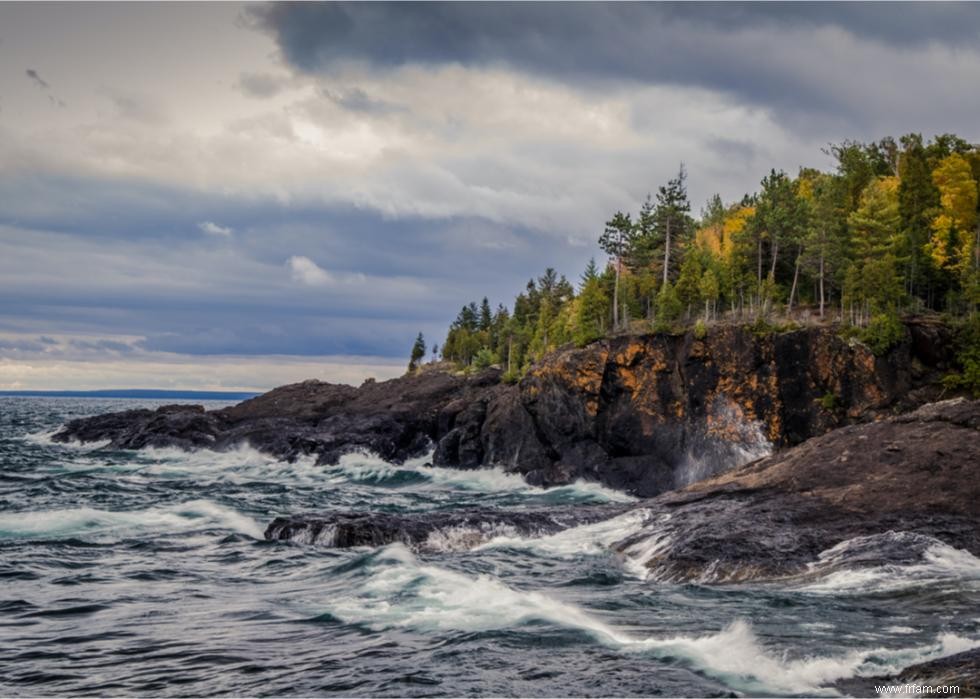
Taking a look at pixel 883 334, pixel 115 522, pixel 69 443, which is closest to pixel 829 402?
pixel 883 334

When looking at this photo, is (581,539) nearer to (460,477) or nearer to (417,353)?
(460,477)

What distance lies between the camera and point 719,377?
49.7 m

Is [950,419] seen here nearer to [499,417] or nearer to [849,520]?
[849,520]

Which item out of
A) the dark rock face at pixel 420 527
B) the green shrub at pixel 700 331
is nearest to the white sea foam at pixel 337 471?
the green shrub at pixel 700 331

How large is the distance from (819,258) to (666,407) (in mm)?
20005

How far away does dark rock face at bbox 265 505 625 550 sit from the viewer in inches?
1045

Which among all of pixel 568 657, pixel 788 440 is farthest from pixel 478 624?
pixel 788 440

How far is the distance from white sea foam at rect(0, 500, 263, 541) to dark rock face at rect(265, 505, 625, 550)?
2059mm

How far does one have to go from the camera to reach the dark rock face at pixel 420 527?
87.0 ft

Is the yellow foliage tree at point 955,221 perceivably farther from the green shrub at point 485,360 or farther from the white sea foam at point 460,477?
the green shrub at point 485,360

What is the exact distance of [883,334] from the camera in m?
46.2

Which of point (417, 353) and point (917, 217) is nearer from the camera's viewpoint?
point (917, 217)

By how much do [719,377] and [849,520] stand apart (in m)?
26.3

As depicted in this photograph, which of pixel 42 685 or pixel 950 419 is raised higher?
pixel 950 419
